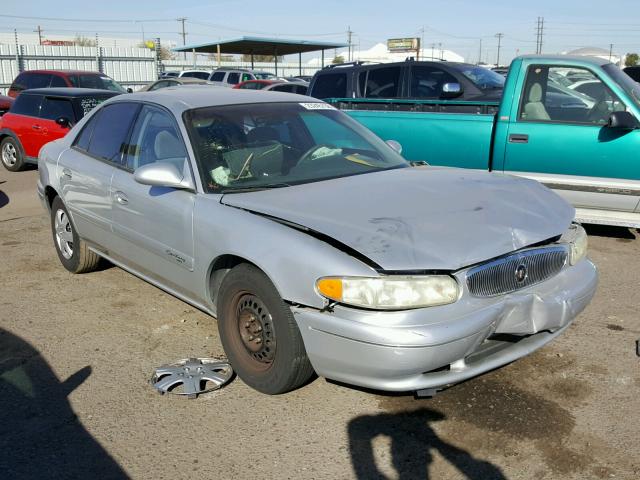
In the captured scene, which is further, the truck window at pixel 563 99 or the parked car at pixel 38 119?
the parked car at pixel 38 119

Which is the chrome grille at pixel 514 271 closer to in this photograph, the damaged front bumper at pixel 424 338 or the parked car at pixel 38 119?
the damaged front bumper at pixel 424 338

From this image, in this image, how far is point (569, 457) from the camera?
2902 millimetres

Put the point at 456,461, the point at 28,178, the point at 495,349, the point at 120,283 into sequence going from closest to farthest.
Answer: the point at 456,461 → the point at 495,349 → the point at 120,283 → the point at 28,178

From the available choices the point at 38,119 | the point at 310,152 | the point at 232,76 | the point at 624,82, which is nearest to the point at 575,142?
the point at 624,82

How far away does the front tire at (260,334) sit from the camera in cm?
317

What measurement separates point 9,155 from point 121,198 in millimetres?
8326

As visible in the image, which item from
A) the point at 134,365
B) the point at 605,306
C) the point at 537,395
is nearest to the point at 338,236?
the point at 537,395

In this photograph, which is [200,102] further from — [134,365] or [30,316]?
[30,316]

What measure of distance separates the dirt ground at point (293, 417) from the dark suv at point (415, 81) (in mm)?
5246

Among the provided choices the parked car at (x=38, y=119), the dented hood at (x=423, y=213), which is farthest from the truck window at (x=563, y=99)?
the parked car at (x=38, y=119)

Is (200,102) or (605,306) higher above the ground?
(200,102)

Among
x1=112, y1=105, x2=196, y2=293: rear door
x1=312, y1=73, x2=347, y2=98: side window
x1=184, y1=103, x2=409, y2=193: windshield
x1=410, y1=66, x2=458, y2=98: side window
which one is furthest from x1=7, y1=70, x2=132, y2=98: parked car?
x1=184, y1=103, x2=409, y2=193: windshield

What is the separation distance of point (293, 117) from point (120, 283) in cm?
218

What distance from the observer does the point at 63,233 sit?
18.6 ft
